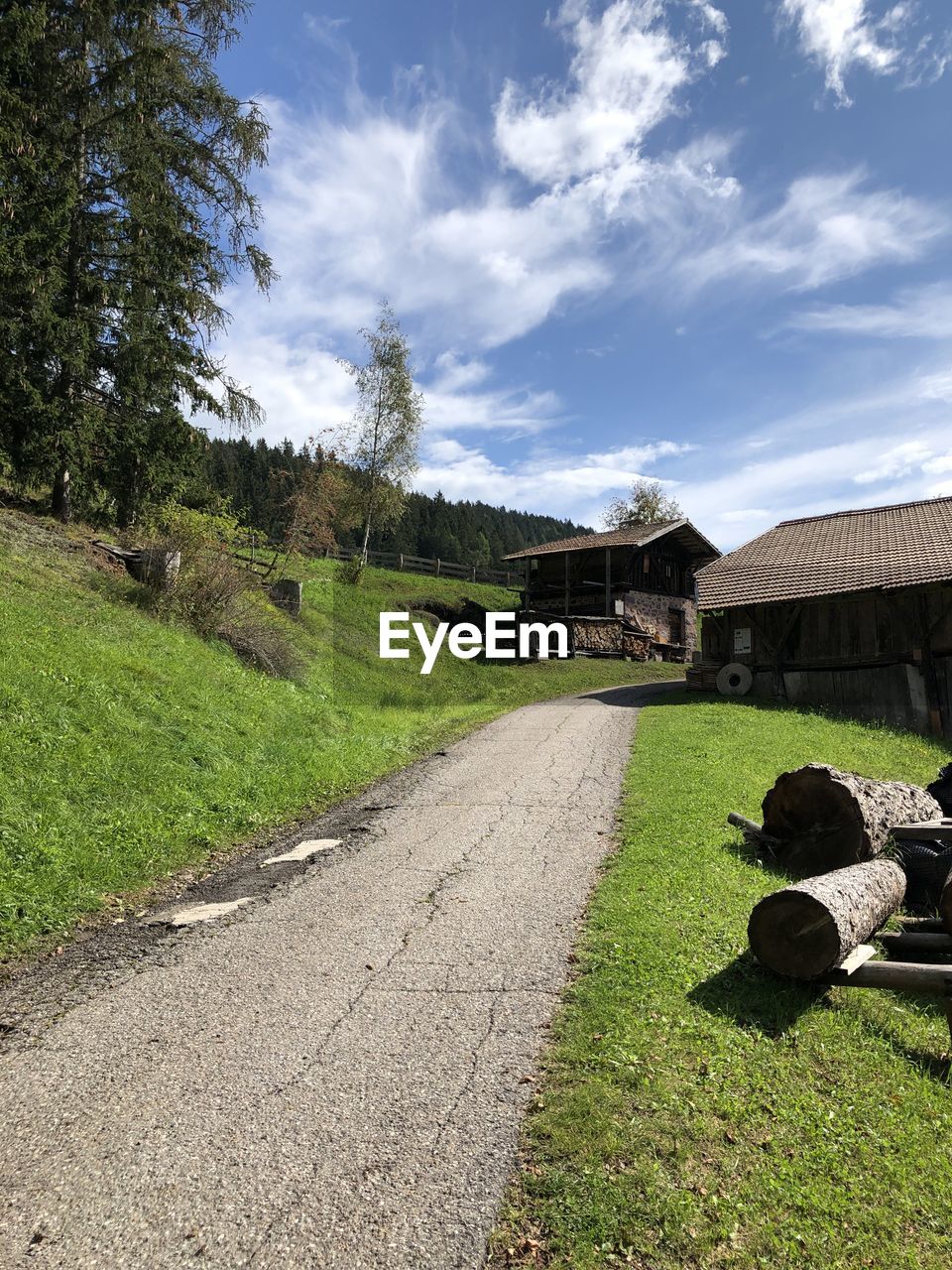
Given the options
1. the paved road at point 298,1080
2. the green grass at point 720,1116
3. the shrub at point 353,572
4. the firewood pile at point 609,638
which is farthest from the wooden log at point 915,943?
the shrub at point 353,572

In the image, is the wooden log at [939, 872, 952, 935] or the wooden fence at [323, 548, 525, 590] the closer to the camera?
the wooden log at [939, 872, 952, 935]

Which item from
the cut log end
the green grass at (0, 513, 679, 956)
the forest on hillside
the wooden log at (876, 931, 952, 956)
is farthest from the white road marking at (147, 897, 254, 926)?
the forest on hillside

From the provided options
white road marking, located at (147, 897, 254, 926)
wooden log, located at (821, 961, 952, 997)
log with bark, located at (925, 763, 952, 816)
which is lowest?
white road marking, located at (147, 897, 254, 926)

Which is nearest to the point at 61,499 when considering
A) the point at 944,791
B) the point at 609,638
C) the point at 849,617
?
the point at 944,791

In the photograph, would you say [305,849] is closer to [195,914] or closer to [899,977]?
[195,914]

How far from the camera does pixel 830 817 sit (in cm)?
740

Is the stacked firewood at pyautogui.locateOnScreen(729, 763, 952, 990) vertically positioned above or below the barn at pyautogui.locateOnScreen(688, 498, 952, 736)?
below

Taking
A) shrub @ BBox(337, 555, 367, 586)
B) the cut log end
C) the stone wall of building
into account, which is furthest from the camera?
shrub @ BBox(337, 555, 367, 586)

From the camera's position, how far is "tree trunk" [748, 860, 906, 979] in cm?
468

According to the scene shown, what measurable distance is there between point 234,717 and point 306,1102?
838cm

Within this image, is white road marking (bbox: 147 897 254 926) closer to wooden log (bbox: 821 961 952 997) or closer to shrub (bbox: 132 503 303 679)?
wooden log (bbox: 821 961 952 997)

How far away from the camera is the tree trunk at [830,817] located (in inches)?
277

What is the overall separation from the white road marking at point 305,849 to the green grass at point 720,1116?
3.33 m

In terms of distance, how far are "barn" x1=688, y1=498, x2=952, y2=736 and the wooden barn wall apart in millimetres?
27
